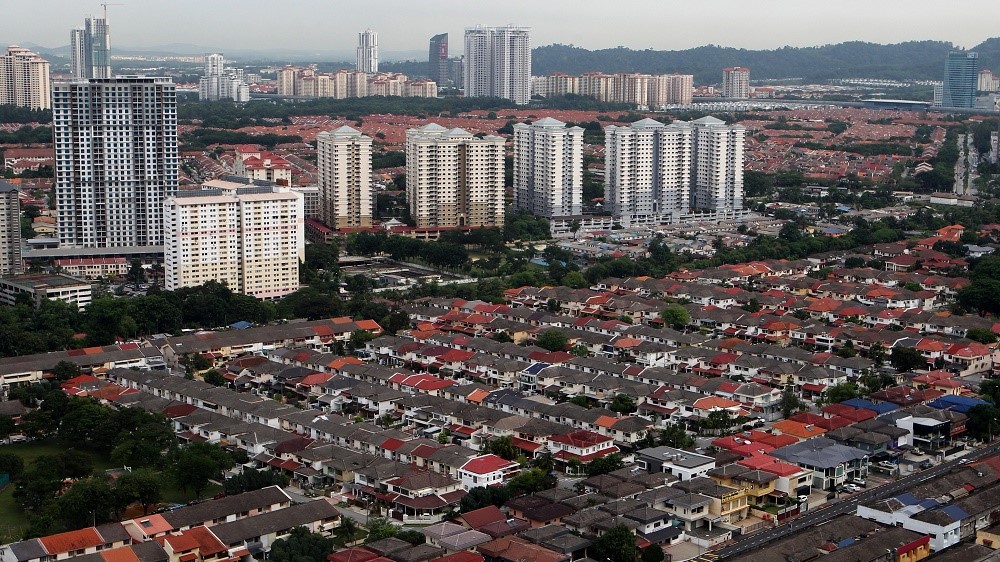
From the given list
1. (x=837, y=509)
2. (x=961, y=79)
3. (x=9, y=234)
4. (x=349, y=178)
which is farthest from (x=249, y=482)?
(x=961, y=79)

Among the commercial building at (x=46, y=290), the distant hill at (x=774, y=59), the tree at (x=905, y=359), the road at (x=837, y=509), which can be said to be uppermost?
the distant hill at (x=774, y=59)

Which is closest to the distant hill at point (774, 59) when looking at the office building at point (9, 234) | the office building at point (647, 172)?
the office building at point (647, 172)

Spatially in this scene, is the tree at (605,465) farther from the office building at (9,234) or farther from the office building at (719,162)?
the office building at (719,162)

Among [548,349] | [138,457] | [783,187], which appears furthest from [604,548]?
[783,187]

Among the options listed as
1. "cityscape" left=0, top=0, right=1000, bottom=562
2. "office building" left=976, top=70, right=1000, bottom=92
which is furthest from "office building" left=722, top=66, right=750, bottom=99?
"cityscape" left=0, top=0, right=1000, bottom=562

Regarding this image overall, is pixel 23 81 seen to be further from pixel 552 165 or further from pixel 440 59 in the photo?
pixel 440 59

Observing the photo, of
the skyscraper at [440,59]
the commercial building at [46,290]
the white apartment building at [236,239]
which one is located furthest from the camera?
the skyscraper at [440,59]
